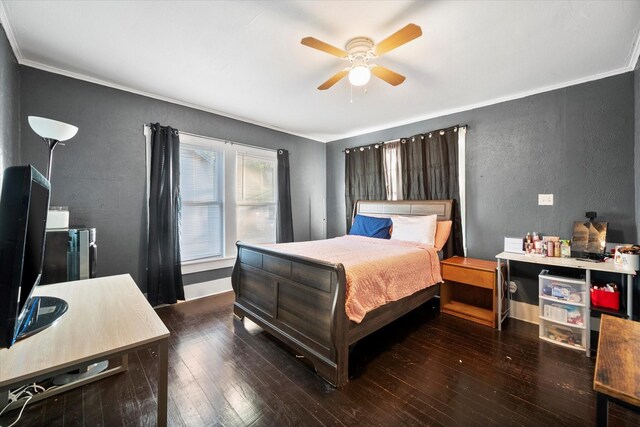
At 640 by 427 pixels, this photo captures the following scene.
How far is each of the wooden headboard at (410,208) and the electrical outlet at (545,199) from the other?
2.90 feet

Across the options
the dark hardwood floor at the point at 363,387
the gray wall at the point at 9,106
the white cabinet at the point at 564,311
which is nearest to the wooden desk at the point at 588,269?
the white cabinet at the point at 564,311

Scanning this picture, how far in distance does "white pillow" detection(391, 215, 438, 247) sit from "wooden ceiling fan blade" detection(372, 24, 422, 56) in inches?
82.2

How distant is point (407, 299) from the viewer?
103 inches

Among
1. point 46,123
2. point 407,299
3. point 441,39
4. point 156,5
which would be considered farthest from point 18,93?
point 407,299

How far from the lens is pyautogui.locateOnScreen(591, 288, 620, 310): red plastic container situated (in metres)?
2.25

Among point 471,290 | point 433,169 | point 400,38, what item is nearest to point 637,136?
point 433,169

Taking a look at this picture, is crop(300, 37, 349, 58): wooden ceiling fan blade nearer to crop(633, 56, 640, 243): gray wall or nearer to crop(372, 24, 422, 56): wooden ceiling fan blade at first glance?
crop(372, 24, 422, 56): wooden ceiling fan blade

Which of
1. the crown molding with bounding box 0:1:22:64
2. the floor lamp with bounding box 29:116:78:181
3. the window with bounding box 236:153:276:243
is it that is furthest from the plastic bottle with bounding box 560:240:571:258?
the crown molding with bounding box 0:1:22:64

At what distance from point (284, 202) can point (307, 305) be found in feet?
8.67

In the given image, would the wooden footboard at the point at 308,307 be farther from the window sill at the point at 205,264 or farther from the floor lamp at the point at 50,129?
the floor lamp at the point at 50,129

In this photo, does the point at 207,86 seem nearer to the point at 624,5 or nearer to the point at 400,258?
the point at 400,258

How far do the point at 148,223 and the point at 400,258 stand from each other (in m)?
2.86

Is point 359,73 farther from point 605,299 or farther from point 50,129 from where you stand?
point 605,299

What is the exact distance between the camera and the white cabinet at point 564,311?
7.59 feet
